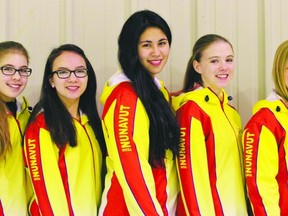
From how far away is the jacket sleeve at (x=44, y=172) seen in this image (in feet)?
6.08

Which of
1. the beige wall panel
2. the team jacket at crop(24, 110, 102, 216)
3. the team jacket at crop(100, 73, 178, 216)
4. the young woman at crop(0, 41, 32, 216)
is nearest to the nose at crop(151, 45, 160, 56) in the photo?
the team jacket at crop(100, 73, 178, 216)

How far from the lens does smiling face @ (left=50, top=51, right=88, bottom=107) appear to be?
2.01 meters

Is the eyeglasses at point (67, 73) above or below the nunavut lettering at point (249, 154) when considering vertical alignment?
above

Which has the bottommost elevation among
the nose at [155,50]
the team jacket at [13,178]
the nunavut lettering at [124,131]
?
the team jacket at [13,178]

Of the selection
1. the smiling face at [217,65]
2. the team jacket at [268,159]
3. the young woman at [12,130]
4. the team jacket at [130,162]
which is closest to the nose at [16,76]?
the young woman at [12,130]

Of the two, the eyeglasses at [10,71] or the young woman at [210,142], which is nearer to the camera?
the young woman at [210,142]

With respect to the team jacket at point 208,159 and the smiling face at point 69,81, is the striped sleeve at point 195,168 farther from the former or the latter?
the smiling face at point 69,81

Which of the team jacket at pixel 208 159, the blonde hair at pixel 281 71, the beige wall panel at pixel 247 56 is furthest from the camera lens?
the beige wall panel at pixel 247 56

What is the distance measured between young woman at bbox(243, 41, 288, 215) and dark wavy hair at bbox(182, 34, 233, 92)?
32 cm

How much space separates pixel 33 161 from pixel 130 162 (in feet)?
1.36

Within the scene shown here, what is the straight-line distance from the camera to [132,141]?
5.77 feet

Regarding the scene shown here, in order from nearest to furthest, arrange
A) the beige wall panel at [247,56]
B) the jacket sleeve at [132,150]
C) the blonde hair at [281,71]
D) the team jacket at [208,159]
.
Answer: the jacket sleeve at [132,150]
the team jacket at [208,159]
the blonde hair at [281,71]
the beige wall panel at [247,56]

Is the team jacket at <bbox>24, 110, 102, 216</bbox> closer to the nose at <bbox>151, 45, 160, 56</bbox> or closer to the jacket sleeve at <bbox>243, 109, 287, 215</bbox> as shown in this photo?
the nose at <bbox>151, 45, 160, 56</bbox>

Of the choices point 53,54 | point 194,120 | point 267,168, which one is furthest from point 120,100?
point 267,168
